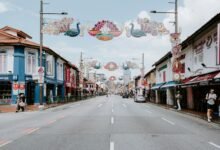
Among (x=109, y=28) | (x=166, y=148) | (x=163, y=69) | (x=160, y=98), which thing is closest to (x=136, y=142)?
(x=166, y=148)

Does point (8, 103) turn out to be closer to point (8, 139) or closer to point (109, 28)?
point (109, 28)

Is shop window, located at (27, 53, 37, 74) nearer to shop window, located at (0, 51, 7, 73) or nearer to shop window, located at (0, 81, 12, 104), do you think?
shop window, located at (0, 51, 7, 73)

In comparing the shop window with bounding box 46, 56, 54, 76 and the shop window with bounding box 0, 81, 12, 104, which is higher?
the shop window with bounding box 46, 56, 54, 76

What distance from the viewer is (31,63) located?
45250mm

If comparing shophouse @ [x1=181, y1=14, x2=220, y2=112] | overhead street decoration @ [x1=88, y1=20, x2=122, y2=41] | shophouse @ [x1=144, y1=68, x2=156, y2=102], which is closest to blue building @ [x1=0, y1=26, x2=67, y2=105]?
overhead street decoration @ [x1=88, y1=20, x2=122, y2=41]

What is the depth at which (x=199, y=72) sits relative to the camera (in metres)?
28.2

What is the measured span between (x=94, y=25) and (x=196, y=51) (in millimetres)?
8957

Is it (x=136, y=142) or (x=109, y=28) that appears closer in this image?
(x=136, y=142)

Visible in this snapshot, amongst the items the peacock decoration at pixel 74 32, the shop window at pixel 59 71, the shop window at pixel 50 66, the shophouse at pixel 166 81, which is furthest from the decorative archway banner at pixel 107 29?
the shop window at pixel 59 71

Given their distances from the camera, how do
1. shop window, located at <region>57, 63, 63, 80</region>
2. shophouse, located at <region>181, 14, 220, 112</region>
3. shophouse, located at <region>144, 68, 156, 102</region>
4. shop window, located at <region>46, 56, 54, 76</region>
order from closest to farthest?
shophouse, located at <region>181, 14, 220, 112</region>, shop window, located at <region>46, 56, 54, 76</region>, shop window, located at <region>57, 63, 63, 80</region>, shophouse, located at <region>144, 68, 156, 102</region>

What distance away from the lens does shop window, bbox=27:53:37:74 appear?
4459cm

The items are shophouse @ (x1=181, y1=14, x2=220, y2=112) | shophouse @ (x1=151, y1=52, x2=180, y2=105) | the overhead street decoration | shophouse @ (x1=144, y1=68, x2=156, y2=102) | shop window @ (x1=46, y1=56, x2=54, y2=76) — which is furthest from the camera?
shophouse @ (x1=144, y1=68, x2=156, y2=102)

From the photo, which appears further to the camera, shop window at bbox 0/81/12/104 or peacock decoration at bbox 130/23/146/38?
shop window at bbox 0/81/12/104

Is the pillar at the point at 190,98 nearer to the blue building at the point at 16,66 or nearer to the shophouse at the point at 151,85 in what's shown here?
the blue building at the point at 16,66
